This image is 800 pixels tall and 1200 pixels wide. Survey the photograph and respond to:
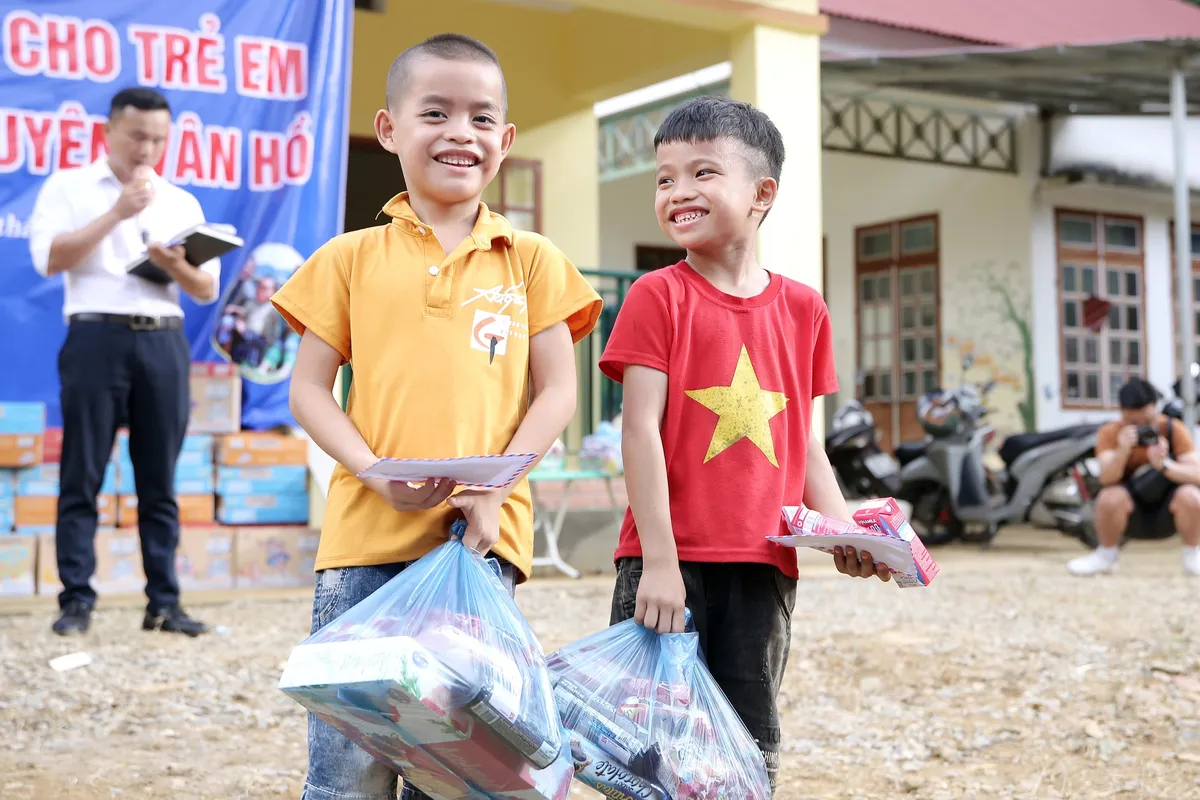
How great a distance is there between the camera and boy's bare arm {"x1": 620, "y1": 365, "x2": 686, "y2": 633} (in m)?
1.94

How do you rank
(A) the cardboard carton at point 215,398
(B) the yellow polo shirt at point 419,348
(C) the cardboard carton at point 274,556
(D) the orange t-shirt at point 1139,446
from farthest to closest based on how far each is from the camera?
(D) the orange t-shirt at point 1139,446
(A) the cardboard carton at point 215,398
(C) the cardboard carton at point 274,556
(B) the yellow polo shirt at point 419,348

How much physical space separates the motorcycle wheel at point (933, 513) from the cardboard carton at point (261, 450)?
440 centimetres

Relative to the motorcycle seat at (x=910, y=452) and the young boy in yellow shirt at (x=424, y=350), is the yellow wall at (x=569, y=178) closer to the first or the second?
the motorcycle seat at (x=910, y=452)

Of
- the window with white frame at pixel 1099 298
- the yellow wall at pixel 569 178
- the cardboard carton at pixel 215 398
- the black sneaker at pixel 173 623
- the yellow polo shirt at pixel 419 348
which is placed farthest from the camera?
the window with white frame at pixel 1099 298

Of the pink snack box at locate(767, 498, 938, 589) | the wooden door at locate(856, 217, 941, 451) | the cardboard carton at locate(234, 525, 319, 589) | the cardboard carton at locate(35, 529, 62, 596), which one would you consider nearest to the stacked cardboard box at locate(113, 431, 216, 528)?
the cardboard carton at locate(234, 525, 319, 589)

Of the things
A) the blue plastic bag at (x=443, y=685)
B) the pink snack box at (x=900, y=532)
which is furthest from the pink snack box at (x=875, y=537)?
the blue plastic bag at (x=443, y=685)

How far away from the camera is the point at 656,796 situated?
5.88 ft

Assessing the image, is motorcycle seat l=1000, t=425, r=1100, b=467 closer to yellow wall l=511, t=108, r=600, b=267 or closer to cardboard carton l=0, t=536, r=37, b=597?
yellow wall l=511, t=108, r=600, b=267

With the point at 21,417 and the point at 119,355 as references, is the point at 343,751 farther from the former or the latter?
the point at 21,417

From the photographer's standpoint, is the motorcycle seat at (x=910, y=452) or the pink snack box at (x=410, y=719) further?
the motorcycle seat at (x=910, y=452)

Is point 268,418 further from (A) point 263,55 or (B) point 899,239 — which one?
(B) point 899,239

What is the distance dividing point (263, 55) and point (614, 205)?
23.0ft

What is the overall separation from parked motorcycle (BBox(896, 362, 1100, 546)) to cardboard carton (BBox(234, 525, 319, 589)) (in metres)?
4.36

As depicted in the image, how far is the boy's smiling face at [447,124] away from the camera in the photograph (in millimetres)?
1859
